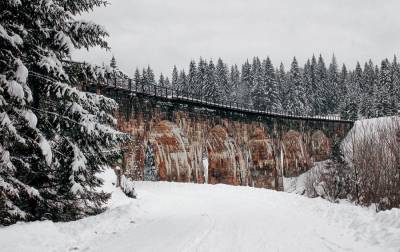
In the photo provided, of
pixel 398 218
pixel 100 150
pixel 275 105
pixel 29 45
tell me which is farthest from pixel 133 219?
pixel 275 105

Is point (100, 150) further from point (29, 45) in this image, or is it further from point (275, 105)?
point (275, 105)

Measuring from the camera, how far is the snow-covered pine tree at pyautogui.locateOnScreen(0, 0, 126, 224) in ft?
26.7

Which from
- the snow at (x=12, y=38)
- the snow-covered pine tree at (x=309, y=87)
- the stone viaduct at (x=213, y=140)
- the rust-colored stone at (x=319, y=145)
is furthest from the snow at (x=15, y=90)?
the snow-covered pine tree at (x=309, y=87)

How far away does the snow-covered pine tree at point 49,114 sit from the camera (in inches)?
320

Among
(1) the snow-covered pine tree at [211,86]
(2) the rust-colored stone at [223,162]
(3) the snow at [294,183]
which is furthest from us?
(1) the snow-covered pine tree at [211,86]

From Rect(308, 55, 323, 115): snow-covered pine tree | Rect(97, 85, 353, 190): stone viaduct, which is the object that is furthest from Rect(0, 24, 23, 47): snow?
Rect(308, 55, 323, 115): snow-covered pine tree

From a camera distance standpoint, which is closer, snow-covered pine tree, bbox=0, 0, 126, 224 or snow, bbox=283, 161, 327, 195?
snow-covered pine tree, bbox=0, 0, 126, 224

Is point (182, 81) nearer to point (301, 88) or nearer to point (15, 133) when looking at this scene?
point (301, 88)

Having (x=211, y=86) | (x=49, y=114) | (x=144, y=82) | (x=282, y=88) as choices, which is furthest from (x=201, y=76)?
(x=49, y=114)

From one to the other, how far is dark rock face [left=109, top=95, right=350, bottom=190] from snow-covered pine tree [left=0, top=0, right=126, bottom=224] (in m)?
8.75

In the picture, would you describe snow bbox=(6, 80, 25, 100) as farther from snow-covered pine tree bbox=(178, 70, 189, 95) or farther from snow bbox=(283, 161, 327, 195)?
snow-covered pine tree bbox=(178, 70, 189, 95)

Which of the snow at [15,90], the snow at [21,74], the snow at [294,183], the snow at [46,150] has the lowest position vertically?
the snow at [294,183]

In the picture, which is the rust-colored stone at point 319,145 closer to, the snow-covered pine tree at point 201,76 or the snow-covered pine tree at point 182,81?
the snow-covered pine tree at point 201,76

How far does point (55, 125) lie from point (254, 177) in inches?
1461
